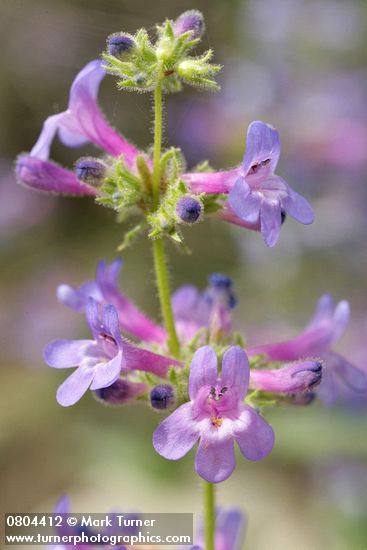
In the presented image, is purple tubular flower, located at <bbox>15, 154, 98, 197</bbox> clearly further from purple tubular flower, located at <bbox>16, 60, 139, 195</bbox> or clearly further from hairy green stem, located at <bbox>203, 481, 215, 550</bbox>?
hairy green stem, located at <bbox>203, 481, 215, 550</bbox>

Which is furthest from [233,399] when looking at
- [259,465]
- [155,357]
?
[259,465]

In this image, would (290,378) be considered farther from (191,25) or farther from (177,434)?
(191,25)

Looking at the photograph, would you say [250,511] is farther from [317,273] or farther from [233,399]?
[233,399]

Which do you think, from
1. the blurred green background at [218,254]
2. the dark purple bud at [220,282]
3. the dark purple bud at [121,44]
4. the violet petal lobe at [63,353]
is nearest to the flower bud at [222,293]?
the dark purple bud at [220,282]

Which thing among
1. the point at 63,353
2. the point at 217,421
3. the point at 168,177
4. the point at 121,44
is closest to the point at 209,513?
the point at 217,421

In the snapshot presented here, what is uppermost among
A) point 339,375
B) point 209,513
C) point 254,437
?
point 339,375

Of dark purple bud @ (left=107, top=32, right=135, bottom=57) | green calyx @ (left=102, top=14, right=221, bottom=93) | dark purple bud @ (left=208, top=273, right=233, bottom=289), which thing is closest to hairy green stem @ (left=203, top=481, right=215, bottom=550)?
dark purple bud @ (left=208, top=273, right=233, bottom=289)

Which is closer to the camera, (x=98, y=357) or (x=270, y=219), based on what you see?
(x=270, y=219)
